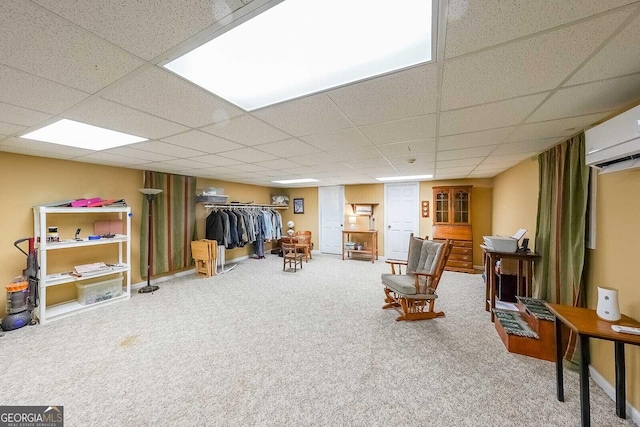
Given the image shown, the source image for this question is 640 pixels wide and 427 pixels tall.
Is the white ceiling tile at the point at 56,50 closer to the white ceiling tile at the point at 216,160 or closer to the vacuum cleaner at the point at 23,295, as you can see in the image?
the white ceiling tile at the point at 216,160

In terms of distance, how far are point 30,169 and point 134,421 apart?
366 centimetres

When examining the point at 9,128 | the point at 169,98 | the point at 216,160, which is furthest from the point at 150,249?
the point at 169,98

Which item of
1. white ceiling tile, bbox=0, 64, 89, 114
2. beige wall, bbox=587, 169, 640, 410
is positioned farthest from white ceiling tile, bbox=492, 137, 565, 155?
white ceiling tile, bbox=0, 64, 89, 114

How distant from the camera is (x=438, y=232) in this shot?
5.58 metres

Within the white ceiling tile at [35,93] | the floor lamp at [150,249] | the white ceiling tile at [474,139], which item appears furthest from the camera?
the floor lamp at [150,249]

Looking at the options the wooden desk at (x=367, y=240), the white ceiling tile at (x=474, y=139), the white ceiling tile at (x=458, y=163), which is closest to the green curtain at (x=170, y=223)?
the wooden desk at (x=367, y=240)

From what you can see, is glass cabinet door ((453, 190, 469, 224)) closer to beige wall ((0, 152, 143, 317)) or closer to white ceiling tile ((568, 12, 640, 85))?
white ceiling tile ((568, 12, 640, 85))

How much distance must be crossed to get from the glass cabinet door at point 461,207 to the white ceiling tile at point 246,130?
15.8 feet

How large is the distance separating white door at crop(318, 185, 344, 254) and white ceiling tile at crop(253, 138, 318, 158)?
4.32 metres

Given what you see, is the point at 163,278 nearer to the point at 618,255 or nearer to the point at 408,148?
the point at 408,148

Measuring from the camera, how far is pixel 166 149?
2.84m

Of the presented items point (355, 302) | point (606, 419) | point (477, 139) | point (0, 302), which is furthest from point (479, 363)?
point (0, 302)

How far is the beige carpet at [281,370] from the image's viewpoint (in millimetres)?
1606

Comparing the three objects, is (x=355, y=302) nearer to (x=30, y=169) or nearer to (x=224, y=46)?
(x=224, y=46)
